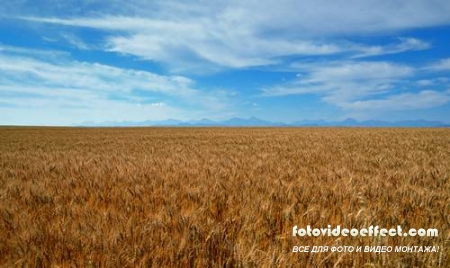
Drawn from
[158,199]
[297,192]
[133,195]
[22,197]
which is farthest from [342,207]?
[22,197]

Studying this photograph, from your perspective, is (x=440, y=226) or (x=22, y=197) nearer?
(x=440, y=226)

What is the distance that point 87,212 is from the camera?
289 centimetres

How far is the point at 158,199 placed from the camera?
3.47 m

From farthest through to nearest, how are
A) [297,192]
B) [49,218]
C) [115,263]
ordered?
[297,192], [49,218], [115,263]

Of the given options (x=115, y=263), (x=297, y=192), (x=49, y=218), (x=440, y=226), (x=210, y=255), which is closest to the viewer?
(x=115, y=263)

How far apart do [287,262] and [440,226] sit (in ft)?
5.09

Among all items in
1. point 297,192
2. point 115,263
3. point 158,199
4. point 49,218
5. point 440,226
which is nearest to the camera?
point 115,263

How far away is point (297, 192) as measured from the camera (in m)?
3.70

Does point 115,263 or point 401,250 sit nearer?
point 115,263

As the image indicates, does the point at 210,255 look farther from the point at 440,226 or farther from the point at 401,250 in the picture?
the point at 440,226

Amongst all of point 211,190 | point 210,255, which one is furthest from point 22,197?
point 210,255

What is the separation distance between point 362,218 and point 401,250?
526 millimetres

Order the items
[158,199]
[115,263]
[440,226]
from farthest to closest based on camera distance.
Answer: [158,199], [440,226], [115,263]

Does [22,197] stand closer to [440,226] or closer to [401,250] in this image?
[401,250]
